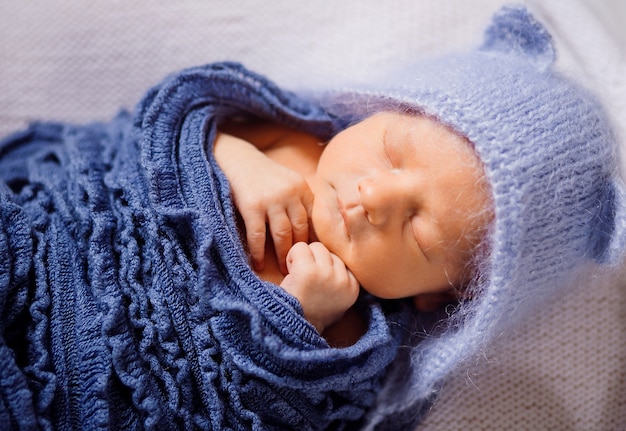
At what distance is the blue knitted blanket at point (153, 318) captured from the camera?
3.14 feet

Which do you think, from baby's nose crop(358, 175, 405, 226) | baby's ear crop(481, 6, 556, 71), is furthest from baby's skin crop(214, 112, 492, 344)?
baby's ear crop(481, 6, 556, 71)

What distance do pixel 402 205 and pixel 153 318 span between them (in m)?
0.44

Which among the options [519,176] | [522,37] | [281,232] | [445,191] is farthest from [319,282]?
[522,37]

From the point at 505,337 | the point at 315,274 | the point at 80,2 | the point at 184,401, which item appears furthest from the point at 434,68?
the point at 80,2

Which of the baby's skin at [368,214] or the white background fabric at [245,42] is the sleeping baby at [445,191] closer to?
the baby's skin at [368,214]

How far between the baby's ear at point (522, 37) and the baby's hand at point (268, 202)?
18.9 inches

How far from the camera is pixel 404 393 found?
3.78 feet

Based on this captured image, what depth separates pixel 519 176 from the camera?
97cm

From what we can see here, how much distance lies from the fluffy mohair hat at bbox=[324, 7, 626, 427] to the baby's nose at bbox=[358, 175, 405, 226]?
0.14 m

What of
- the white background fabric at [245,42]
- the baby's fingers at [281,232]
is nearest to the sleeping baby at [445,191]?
the baby's fingers at [281,232]

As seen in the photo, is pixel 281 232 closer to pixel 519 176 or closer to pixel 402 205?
pixel 402 205

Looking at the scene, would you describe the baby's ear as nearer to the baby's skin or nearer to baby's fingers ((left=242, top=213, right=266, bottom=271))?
the baby's skin

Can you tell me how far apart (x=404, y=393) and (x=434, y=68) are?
604mm

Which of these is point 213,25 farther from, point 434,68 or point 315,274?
point 315,274
